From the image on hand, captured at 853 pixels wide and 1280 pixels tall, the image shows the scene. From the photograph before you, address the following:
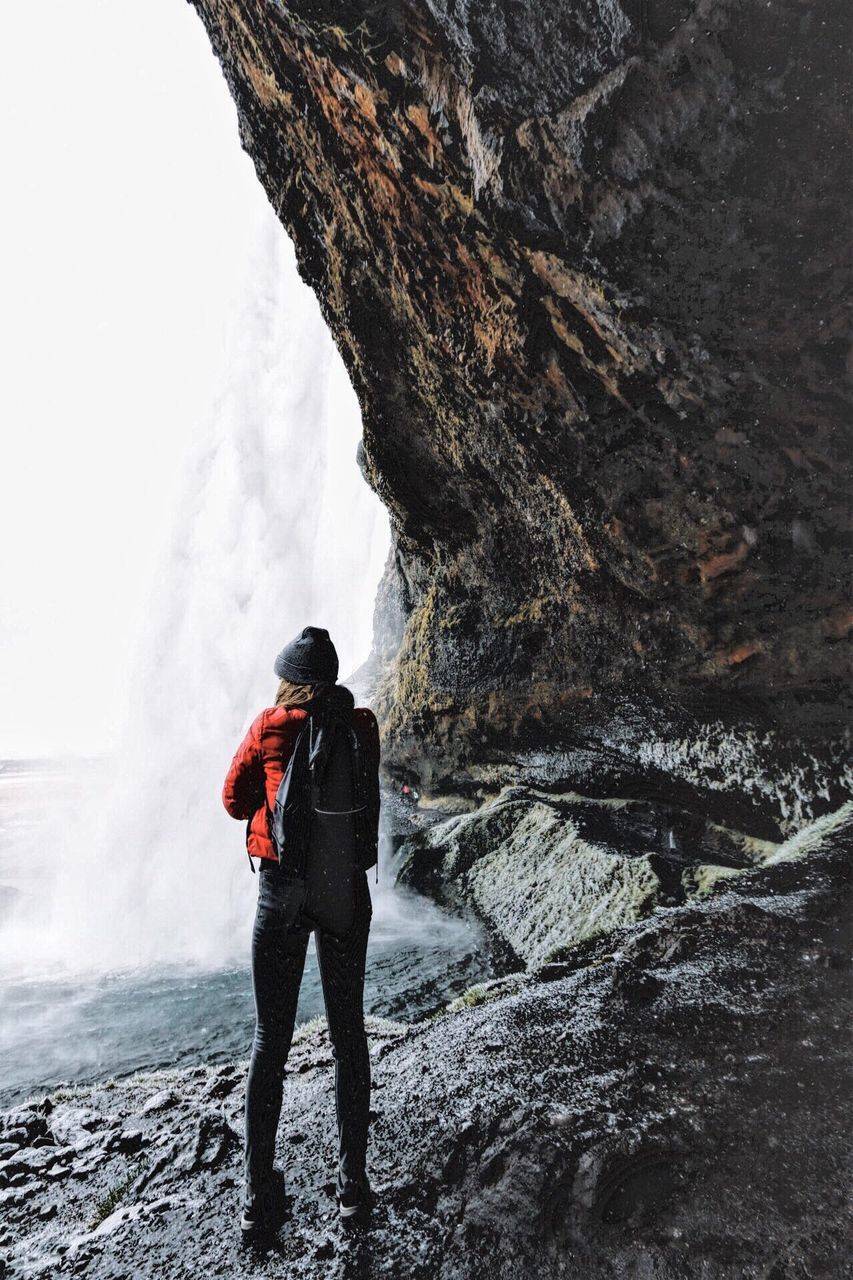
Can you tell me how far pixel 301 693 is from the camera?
2645 millimetres

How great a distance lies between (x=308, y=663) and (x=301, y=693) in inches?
5.1

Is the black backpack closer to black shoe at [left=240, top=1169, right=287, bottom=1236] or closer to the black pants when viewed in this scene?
the black pants

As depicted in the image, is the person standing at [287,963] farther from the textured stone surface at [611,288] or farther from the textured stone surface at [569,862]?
the textured stone surface at [611,288]

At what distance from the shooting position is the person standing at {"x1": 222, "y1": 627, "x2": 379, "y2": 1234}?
7.99 ft

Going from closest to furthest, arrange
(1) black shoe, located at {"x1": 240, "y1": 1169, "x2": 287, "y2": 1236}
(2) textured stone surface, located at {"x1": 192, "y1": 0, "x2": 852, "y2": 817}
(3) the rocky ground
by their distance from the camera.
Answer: (3) the rocky ground, (1) black shoe, located at {"x1": 240, "y1": 1169, "x2": 287, "y2": 1236}, (2) textured stone surface, located at {"x1": 192, "y1": 0, "x2": 852, "y2": 817}

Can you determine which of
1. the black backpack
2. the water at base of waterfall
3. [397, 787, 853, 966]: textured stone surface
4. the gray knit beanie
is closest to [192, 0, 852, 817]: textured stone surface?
[397, 787, 853, 966]: textured stone surface

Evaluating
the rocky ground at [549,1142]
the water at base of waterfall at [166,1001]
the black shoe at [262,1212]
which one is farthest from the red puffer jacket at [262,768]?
the water at base of waterfall at [166,1001]

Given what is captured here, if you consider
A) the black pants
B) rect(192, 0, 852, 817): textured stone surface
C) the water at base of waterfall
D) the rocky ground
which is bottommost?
the water at base of waterfall

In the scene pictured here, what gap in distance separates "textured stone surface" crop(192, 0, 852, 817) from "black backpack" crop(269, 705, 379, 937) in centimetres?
466

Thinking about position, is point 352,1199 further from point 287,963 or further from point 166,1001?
point 166,1001

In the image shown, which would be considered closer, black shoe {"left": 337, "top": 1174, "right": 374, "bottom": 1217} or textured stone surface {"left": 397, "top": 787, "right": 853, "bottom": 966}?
black shoe {"left": 337, "top": 1174, "right": 374, "bottom": 1217}

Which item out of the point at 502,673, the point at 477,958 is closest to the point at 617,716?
the point at 502,673

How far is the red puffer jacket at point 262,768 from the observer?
258 centimetres

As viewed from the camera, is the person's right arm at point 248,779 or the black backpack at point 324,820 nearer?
the black backpack at point 324,820
